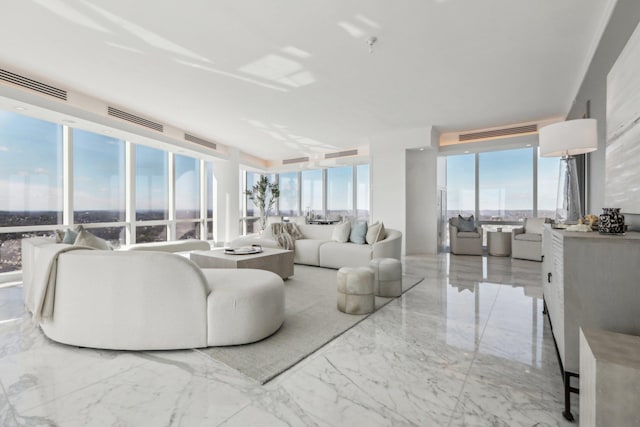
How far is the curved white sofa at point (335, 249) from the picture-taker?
15.1 feet

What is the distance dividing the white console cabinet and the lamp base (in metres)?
1.22

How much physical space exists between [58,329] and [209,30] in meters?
3.04

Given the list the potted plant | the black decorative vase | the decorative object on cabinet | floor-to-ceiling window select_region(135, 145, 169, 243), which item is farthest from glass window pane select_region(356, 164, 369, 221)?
the black decorative vase

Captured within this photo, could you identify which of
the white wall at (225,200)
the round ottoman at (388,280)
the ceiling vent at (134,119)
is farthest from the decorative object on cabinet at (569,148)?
the white wall at (225,200)

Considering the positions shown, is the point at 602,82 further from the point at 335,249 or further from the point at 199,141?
the point at 199,141

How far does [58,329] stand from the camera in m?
2.19

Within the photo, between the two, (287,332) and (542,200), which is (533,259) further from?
(287,332)

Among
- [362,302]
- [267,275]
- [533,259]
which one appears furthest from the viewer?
[533,259]

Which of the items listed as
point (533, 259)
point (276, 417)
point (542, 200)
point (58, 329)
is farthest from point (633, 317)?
point (542, 200)

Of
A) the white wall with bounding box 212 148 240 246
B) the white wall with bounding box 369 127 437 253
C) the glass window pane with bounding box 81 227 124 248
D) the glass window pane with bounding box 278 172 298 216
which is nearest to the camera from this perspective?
the glass window pane with bounding box 81 227 124 248

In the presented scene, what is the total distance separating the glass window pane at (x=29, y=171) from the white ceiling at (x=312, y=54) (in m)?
1.13

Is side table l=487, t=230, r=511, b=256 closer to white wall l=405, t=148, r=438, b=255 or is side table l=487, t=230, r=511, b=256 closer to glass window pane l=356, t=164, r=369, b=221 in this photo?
white wall l=405, t=148, r=438, b=255

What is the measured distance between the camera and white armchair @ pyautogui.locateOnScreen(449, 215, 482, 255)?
6562mm

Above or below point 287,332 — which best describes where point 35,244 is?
above
